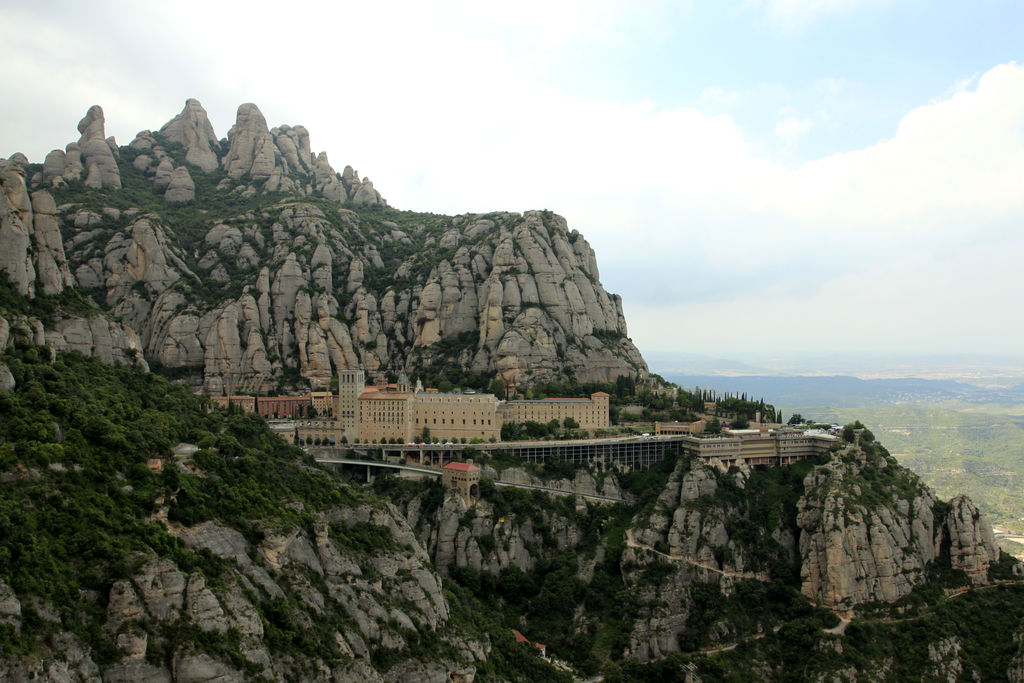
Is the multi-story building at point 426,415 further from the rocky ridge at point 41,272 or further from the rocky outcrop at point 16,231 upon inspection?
the rocky outcrop at point 16,231

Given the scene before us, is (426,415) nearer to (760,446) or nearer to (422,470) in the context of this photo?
(422,470)

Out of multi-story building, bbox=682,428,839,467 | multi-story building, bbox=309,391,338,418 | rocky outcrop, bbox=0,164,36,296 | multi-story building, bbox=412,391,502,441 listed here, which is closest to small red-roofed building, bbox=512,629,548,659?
multi-story building, bbox=682,428,839,467

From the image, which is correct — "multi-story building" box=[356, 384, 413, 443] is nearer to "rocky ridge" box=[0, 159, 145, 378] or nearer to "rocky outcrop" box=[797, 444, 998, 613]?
"rocky ridge" box=[0, 159, 145, 378]

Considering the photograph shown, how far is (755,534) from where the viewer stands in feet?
289

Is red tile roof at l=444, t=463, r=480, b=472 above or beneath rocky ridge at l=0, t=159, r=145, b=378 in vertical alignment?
beneath

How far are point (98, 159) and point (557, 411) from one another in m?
112

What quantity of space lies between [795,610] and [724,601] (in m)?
7.11

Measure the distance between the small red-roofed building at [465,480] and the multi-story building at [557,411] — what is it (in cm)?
2119

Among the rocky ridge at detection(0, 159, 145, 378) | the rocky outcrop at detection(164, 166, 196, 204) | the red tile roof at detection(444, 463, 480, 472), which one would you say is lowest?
the red tile roof at detection(444, 463, 480, 472)

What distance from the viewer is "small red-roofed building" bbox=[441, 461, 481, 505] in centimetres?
8988

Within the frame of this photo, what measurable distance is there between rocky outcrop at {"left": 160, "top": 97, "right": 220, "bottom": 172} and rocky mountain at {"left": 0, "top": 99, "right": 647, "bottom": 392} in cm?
1250

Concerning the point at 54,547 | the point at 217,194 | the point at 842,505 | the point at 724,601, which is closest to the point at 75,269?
the point at 217,194

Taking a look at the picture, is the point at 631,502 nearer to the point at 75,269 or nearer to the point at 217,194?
the point at 75,269

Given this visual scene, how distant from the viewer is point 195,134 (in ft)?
611
